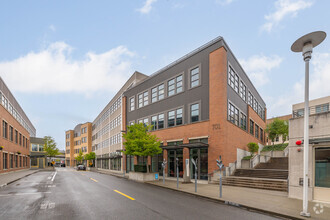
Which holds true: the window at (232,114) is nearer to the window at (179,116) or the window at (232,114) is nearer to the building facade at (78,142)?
the window at (179,116)

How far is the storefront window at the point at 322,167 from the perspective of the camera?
10.5 m

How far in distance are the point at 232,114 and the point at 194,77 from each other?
586 centimetres

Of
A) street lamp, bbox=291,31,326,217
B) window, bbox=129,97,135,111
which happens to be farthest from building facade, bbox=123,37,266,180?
street lamp, bbox=291,31,326,217

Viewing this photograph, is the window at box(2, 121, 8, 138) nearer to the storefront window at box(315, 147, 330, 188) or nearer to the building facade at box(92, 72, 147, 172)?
the building facade at box(92, 72, 147, 172)

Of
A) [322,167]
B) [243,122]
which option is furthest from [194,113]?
[322,167]

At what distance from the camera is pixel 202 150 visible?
20.8m

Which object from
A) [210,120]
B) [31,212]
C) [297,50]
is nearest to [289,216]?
[297,50]

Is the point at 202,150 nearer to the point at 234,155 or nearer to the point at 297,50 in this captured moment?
the point at 234,155

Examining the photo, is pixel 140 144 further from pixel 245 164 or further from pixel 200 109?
pixel 245 164

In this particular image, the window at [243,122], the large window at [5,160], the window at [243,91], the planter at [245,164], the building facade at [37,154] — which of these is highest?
the window at [243,91]

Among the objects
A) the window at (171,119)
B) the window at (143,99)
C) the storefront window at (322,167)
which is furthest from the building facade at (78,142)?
the storefront window at (322,167)

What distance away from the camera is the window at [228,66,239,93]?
73.3ft

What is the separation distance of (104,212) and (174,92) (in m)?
18.2

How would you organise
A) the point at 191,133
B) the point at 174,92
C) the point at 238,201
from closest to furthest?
the point at 238,201
the point at 191,133
the point at 174,92
